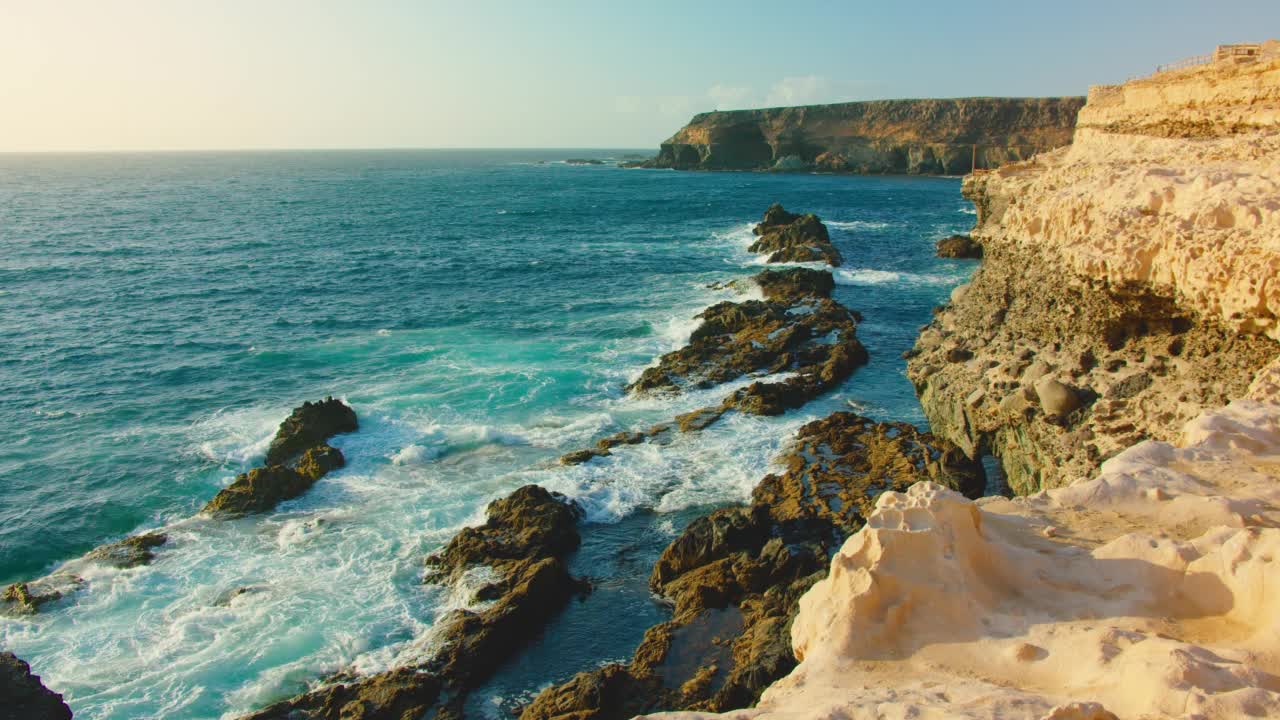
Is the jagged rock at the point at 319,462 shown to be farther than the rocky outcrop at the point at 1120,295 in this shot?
Yes

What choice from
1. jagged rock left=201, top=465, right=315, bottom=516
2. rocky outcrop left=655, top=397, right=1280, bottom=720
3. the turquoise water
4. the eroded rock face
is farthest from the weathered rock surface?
rocky outcrop left=655, top=397, right=1280, bottom=720

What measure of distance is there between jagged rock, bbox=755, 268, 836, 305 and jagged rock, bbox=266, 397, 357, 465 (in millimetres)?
22541

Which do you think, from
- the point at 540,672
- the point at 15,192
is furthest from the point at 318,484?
the point at 15,192

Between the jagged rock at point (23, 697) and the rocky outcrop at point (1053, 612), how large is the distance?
35.6 feet

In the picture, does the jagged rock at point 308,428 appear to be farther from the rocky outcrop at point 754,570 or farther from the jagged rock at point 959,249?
the jagged rock at point 959,249

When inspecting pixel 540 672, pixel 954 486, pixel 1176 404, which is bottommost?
pixel 540 672

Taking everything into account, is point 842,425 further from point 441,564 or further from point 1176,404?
point 441,564

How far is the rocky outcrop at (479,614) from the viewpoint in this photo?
1375cm

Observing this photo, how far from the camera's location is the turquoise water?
15820 millimetres

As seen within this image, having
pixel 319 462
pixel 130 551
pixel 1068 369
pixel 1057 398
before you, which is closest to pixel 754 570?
pixel 1057 398

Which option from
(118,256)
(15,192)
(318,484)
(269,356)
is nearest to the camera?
(318,484)

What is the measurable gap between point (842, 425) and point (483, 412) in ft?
37.9

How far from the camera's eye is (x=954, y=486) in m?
19.5

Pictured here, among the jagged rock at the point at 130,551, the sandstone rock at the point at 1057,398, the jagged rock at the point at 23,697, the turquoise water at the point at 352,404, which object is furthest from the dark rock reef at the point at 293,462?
the sandstone rock at the point at 1057,398
